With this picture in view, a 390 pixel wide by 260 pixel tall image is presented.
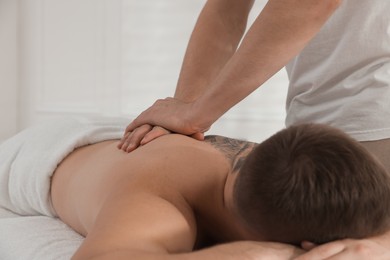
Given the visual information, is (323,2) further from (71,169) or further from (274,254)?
(71,169)

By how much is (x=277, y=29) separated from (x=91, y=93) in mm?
3138

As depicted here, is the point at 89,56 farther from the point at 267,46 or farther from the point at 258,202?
the point at 258,202

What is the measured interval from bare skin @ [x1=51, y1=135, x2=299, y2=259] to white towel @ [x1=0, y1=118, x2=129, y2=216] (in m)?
0.04

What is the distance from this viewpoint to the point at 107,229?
1001 mm

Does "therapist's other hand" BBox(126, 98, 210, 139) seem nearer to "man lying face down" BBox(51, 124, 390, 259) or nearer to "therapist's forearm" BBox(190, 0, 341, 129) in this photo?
"therapist's forearm" BBox(190, 0, 341, 129)

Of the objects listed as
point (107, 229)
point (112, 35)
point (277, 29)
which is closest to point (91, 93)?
point (112, 35)

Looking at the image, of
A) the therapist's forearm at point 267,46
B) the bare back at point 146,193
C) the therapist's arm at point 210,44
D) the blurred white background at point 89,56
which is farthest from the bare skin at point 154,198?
the blurred white background at point 89,56

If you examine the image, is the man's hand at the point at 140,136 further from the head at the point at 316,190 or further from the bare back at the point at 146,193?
the head at the point at 316,190

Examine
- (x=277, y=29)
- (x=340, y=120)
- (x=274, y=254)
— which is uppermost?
(x=277, y=29)

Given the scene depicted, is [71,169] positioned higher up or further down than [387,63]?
further down

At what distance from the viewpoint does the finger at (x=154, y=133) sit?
146 cm

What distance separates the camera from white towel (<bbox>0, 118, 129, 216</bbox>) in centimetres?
166

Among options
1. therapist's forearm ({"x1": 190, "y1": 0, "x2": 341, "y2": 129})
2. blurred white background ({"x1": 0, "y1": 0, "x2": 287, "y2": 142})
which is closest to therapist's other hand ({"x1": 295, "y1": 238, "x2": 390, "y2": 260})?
therapist's forearm ({"x1": 190, "y1": 0, "x2": 341, "y2": 129})

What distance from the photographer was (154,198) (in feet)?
3.66
